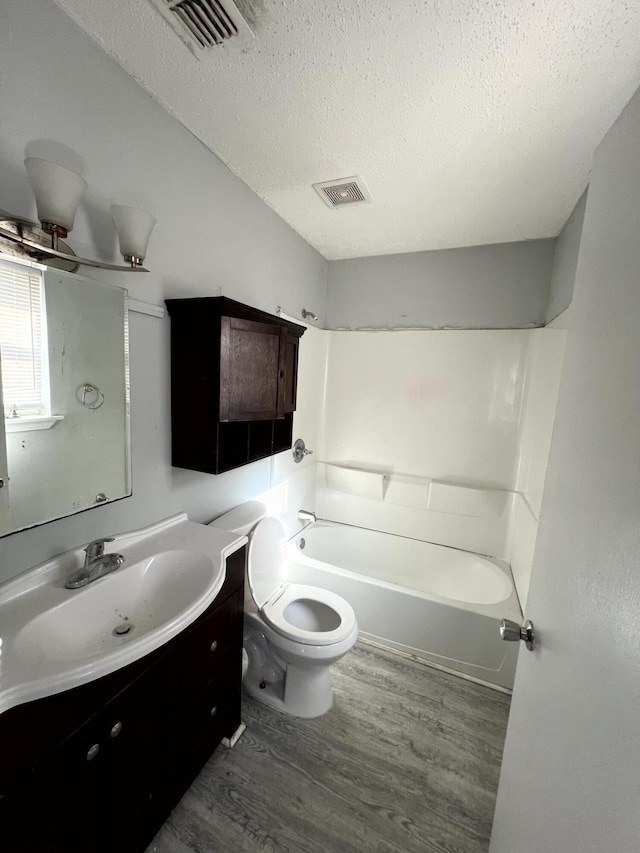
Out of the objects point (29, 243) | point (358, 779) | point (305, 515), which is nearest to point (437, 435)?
point (305, 515)

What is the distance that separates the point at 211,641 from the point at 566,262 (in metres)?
2.45

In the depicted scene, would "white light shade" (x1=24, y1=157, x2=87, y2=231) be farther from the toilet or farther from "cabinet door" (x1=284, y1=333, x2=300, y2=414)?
the toilet

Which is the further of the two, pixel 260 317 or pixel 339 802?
pixel 260 317

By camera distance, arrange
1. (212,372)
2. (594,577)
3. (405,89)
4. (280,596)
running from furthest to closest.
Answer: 1. (280,596)
2. (212,372)
3. (405,89)
4. (594,577)

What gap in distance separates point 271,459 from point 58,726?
147cm

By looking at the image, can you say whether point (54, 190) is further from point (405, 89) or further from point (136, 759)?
point (136, 759)

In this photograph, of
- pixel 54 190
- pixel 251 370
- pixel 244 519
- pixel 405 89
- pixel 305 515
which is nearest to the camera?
pixel 54 190

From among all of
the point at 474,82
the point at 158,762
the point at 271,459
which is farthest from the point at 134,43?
the point at 158,762

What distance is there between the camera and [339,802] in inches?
49.4

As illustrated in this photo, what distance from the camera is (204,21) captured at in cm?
95

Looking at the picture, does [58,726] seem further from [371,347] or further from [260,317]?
[371,347]

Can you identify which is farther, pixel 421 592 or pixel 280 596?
pixel 421 592

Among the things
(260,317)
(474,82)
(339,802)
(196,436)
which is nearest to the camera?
(474,82)

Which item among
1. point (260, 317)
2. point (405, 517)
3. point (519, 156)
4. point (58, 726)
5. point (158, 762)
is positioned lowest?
point (158, 762)
